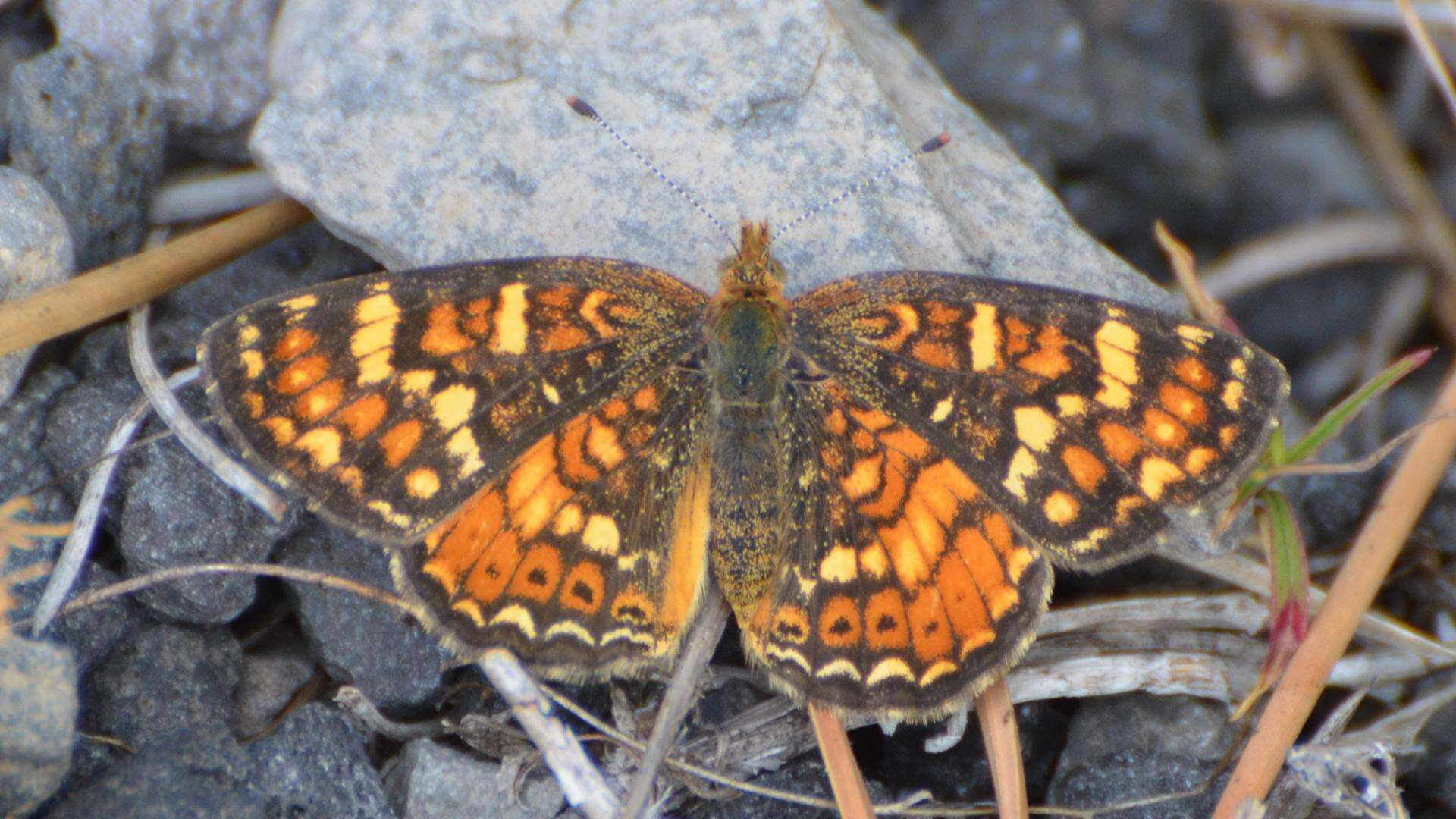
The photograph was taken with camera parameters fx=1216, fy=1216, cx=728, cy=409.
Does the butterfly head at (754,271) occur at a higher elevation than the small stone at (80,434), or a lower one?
higher

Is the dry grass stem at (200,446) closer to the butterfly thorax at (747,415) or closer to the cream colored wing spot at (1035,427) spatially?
the butterfly thorax at (747,415)

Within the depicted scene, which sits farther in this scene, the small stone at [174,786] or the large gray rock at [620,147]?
the large gray rock at [620,147]

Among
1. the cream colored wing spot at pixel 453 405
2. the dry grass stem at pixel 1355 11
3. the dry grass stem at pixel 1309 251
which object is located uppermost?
the dry grass stem at pixel 1355 11

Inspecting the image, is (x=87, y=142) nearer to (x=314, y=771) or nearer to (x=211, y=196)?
(x=211, y=196)

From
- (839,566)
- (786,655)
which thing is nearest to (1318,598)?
(839,566)

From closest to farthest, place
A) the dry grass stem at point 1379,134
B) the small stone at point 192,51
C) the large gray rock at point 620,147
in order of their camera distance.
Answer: the large gray rock at point 620,147 → the small stone at point 192,51 → the dry grass stem at point 1379,134

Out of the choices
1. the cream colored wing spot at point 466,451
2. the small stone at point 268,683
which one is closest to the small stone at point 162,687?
the small stone at point 268,683
